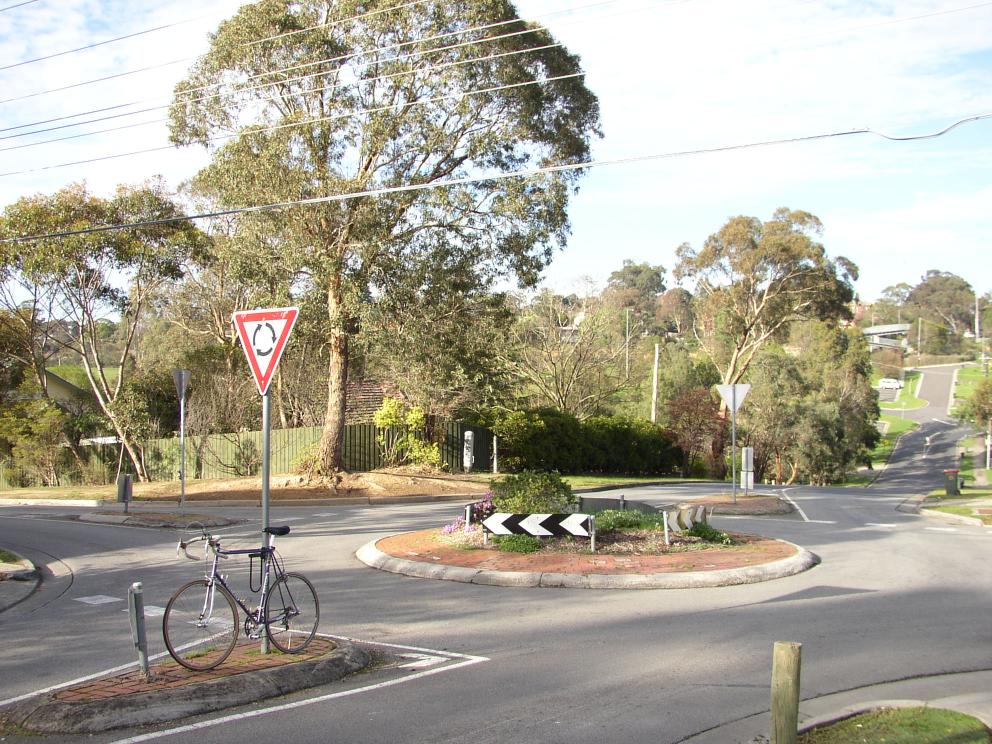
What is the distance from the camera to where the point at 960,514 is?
22828 mm

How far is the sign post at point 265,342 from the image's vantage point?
7.50 metres

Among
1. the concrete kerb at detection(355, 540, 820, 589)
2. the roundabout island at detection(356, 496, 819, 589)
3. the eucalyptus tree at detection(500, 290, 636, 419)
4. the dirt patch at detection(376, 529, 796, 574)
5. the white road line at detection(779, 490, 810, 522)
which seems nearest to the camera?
the concrete kerb at detection(355, 540, 820, 589)

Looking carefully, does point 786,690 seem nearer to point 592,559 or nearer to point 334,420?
point 592,559

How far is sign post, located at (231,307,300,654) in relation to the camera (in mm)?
7504

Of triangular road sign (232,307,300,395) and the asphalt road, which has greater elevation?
triangular road sign (232,307,300,395)

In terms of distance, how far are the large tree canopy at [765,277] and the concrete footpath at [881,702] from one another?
4078cm

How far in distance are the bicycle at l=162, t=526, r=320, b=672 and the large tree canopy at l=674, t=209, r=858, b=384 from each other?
4149cm

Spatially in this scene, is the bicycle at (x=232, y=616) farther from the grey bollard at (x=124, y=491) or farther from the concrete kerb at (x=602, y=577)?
the grey bollard at (x=124, y=491)

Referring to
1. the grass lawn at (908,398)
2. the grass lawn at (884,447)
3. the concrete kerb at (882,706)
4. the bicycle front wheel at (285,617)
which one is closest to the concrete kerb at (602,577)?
the bicycle front wheel at (285,617)

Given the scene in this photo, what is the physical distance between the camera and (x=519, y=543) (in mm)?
13242

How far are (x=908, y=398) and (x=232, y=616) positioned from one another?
134443mm

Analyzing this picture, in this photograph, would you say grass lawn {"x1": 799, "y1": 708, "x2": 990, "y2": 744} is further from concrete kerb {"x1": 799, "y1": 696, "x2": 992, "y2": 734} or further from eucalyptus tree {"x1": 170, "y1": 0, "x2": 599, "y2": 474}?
eucalyptus tree {"x1": 170, "y1": 0, "x2": 599, "y2": 474}

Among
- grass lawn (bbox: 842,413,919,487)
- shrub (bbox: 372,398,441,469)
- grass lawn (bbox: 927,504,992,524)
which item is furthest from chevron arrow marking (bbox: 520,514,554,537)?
grass lawn (bbox: 842,413,919,487)

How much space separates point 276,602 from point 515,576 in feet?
14.3
